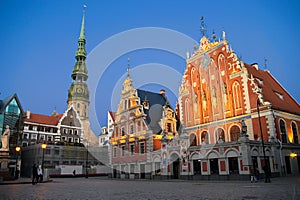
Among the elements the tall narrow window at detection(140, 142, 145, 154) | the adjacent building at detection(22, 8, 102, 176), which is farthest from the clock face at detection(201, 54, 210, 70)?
the adjacent building at detection(22, 8, 102, 176)

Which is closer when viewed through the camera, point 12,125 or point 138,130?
point 138,130

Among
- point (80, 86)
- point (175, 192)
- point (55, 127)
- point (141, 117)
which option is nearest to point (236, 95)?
point (141, 117)

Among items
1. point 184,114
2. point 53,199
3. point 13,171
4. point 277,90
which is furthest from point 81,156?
point 53,199

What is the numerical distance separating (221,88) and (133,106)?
14.5m

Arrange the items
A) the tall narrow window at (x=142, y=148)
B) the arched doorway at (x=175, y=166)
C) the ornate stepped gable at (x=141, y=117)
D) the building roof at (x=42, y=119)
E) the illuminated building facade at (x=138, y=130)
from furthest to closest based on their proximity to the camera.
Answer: the building roof at (x=42, y=119) → the ornate stepped gable at (x=141, y=117) → the tall narrow window at (x=142, y=148) → the illuminated building facade at (x=138, y=130) → the arched doorway at (x=175, y=166)

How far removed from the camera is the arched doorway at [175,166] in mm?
30798

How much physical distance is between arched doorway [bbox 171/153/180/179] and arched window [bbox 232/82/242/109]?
908 cm

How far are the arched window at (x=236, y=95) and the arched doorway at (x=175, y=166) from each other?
908 centimetres

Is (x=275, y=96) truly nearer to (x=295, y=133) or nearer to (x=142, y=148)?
(x=295, y=133)

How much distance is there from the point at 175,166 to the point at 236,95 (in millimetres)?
11080

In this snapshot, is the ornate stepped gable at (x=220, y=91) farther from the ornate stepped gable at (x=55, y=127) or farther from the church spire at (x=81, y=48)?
the church spire at (x=81, y=48)

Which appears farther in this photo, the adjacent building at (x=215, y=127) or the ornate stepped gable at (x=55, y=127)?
the ornate stepped gable at (x=55, y=127)

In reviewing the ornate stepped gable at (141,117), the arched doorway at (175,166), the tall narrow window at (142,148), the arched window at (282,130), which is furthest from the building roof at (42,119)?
the arched window at (282,130)

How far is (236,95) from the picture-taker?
2980 centimetres
